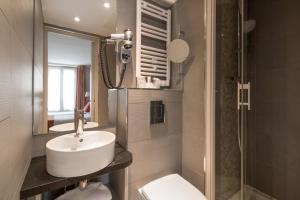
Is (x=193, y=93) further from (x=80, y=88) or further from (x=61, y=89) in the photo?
(x=61, y=89)

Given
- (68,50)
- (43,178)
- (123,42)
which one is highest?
(123,42)

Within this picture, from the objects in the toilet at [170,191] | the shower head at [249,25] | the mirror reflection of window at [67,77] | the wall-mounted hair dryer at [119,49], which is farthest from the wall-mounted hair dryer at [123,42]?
the shower head at [249,25]

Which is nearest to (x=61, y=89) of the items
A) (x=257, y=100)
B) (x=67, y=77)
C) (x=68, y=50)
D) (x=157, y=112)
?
(x=67, y=77)

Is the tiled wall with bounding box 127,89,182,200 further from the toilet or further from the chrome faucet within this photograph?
the chrome faucet

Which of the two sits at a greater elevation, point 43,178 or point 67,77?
point 67,77

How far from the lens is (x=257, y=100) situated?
1.67 metres

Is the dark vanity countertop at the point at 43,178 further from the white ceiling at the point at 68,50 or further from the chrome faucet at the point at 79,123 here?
the white ceiling at the point at 68,50

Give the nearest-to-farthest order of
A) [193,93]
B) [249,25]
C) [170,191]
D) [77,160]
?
[77,160] → [170,191] → [193,93] → [249,25]

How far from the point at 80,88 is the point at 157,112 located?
2.26 ft

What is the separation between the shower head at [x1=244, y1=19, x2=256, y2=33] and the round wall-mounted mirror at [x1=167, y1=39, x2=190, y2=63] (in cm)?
71

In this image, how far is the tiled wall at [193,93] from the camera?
1.42m

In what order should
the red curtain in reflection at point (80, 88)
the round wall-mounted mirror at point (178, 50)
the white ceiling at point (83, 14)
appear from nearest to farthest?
the white ceiling at point (83, 14) → the red curtain in reflection at point (80, 88) → the round wall-mounted mirror at point (178, 50)

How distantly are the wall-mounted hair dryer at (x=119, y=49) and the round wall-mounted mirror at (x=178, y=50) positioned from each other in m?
0.41

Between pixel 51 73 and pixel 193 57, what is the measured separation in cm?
121
